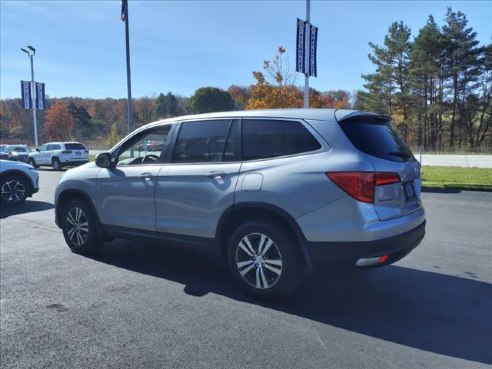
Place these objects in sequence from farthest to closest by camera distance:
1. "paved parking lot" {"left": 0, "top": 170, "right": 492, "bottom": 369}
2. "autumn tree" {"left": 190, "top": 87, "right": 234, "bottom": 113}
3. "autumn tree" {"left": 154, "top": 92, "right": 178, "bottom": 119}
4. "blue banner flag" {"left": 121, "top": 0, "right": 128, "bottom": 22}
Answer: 1. "autumn tree" {"left": 154, "top": 92, "right": 178, "bottom": 119}
2. "autumn tree" {"left": 190, "top": 87, "right": 234, "bottom": 113}
3. "blue banner flag" {"left": 121, "top": 0, "right": 128, "bottom": 22}
4. "paved parking lot" {"left": 0, "top": 170, "right": 492, "bottom": 369}

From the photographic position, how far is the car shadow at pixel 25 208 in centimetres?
980

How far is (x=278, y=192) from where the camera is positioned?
3861 millimetres

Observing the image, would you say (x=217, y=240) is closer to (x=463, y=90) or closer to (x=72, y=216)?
(x=72, y=216)

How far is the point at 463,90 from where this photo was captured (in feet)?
156

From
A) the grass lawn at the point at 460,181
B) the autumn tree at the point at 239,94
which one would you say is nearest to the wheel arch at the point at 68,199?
the grass lawn at the point at 460,181

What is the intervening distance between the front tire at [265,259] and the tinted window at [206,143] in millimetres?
815

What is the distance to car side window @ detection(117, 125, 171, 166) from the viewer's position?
5082 millimetres

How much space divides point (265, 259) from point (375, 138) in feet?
5.12

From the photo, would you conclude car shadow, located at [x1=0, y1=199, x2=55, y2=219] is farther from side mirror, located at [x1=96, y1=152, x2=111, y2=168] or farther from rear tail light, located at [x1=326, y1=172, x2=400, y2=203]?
rear tail light, located at [x1=326, y1=172, x2=400, y2=203]

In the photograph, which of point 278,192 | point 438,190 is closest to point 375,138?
point 278,192

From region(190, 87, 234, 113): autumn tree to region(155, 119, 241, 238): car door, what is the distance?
74.6 m

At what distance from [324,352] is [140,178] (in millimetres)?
2958

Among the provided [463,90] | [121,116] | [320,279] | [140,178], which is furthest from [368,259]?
[121,116]

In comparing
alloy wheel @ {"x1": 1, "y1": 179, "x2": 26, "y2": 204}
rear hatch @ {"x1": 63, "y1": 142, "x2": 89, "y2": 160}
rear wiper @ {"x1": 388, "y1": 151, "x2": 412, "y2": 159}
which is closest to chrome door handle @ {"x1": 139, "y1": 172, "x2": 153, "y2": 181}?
rear wiper @ {"x1": 388, "y1": 151, "x2": 412, "y2": 159}
